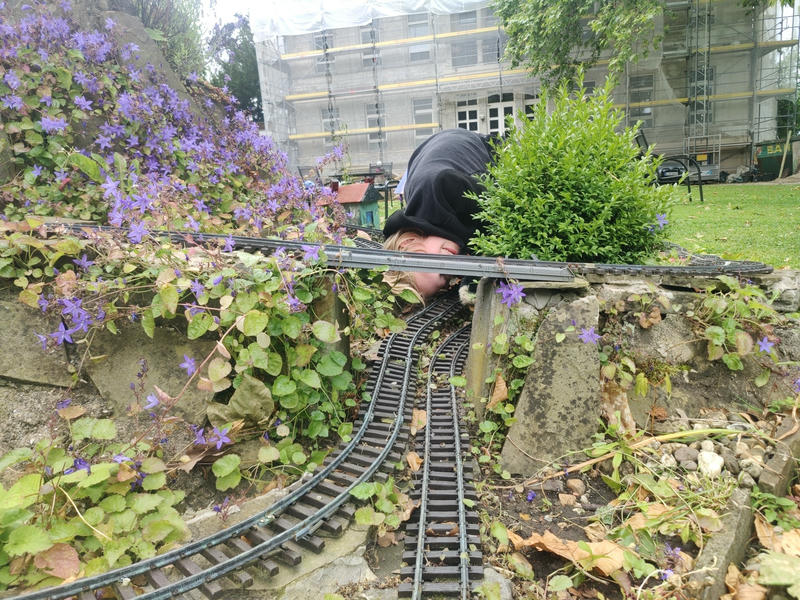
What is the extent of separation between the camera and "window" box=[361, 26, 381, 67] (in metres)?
25.3

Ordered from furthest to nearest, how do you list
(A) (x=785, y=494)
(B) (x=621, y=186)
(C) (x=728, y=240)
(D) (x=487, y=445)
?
(C) (x=728, y=240) < (B) (x=621, y=186) < (D) (x=487, y=445) < (A) (x=785, y=494)

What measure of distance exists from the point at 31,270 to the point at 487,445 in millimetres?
3031

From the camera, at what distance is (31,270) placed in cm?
287

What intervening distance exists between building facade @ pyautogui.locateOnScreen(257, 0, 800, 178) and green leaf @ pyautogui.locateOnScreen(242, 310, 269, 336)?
20.6 m

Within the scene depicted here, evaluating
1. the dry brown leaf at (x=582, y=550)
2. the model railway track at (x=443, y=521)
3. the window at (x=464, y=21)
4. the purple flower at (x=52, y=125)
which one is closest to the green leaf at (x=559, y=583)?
the dry brown leaf at (x=582, y=550)

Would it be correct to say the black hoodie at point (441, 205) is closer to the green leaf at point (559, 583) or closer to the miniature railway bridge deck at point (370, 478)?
the miniature railway bridge deck at point (370, 478)

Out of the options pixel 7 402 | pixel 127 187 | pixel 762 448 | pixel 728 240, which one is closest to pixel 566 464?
pixel 762 448

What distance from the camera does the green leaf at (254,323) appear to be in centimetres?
272

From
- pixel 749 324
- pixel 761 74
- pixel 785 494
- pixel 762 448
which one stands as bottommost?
pixel 785 494

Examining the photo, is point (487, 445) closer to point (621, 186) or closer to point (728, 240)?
point (621, 186)

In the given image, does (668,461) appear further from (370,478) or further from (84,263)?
(84,263)

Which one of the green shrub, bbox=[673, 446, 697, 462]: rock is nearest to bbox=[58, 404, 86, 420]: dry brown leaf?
the green shrub

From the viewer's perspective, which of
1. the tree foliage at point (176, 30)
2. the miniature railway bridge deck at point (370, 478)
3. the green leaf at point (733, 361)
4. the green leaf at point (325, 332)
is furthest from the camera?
the tree foliage at point (176, 30)

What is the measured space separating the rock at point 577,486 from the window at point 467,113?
1023 inches
